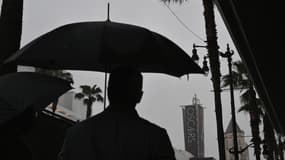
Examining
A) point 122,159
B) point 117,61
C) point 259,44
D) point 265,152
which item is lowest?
point 265,152

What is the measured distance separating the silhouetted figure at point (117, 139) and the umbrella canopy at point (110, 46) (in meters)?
0.58

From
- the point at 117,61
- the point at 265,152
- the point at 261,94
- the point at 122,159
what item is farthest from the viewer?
the point at 265,152

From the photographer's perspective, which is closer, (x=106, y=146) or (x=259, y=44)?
(x=106, y=146)

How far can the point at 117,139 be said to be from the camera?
2.30m

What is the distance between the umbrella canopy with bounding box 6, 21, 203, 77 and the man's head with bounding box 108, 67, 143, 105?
277mm

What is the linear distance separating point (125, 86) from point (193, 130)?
41.5 meters

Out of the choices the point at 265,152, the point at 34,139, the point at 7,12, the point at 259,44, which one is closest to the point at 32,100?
the point at 7,12

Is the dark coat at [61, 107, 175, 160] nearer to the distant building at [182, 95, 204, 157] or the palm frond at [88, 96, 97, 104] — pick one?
the palm frond at [88, 96, 97, 104]

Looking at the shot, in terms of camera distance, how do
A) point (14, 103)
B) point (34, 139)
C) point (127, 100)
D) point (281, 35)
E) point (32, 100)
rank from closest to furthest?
point (127, 100), point (14, 103), point (32, 100), point (281, 35), point (34, 139)

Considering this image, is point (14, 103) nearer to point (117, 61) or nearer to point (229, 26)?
point (117, 61)

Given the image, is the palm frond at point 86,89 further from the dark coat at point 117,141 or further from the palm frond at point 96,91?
the dark coat at point 117,141

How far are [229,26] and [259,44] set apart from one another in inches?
27.9

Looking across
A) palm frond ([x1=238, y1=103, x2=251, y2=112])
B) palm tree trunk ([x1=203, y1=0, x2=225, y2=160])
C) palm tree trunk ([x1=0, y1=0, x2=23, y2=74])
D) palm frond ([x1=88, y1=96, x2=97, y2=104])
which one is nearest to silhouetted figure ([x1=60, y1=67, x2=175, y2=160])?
palm tree trunk ([x1=0, y1=0, x2=23, y2=74])

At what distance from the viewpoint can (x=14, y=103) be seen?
10.4 feet
